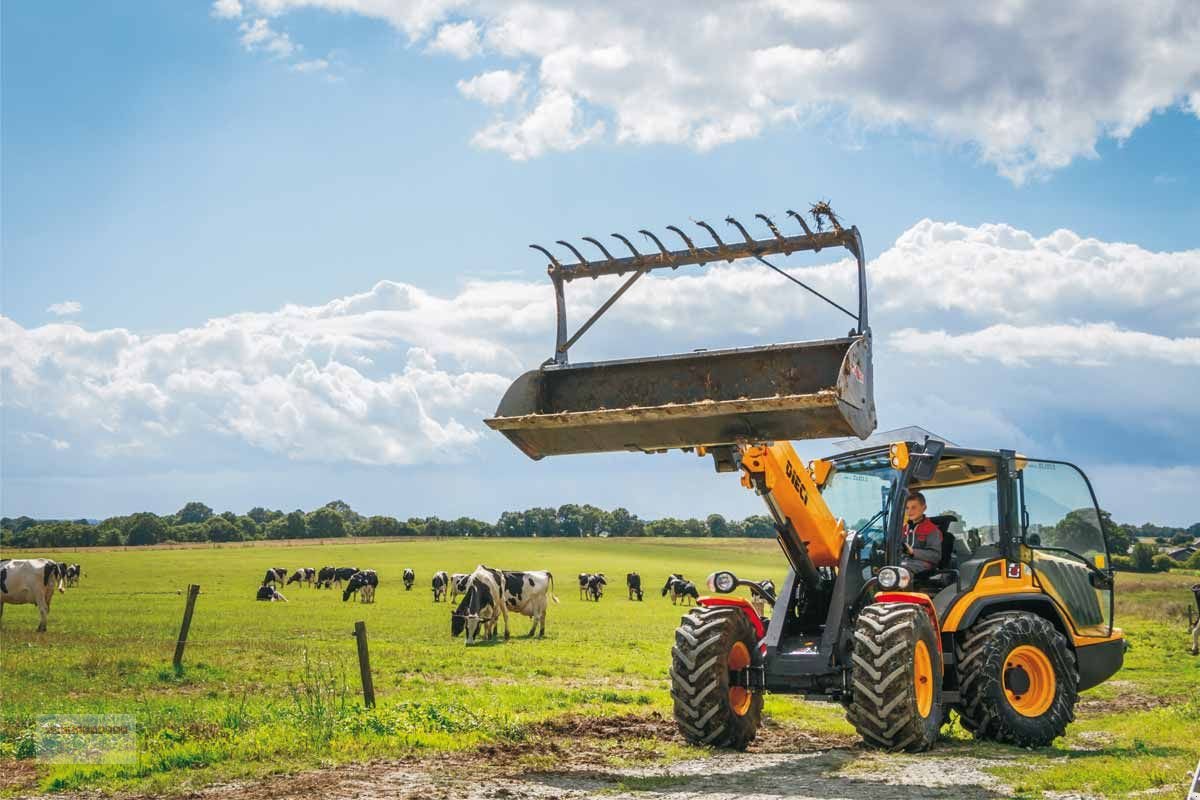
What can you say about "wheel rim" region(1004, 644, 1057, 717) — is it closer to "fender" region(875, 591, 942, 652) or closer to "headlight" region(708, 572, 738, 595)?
"fender" region(875, 591, 942, 652)

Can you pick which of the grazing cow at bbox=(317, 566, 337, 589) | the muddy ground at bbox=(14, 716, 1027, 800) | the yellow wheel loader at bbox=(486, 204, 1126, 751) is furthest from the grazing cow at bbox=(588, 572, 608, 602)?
the muddy ground at bbox=(14, 716, 1027, 800)

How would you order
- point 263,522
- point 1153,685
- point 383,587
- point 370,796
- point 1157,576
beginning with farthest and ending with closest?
point 263,522
point 1157,576
point 383,587
point 1153,685
point 370,796

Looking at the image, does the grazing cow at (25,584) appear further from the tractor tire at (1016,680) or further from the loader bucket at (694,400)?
the tractor tire at (1016,680)

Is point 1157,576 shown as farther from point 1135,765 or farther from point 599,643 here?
point 1135,765

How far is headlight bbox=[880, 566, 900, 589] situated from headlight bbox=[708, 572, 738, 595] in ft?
5.93

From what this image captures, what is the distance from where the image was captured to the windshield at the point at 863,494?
12.9 m

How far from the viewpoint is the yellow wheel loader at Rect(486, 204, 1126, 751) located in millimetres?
10852

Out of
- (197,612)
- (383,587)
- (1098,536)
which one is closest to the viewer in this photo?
(1098,536)

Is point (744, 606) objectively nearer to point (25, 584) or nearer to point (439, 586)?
point (25, 584)

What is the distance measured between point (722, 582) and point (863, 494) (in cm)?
190

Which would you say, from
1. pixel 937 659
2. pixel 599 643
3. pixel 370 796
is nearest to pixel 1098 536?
pixel 937 659

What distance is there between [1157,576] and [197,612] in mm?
66095

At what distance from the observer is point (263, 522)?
122938mm

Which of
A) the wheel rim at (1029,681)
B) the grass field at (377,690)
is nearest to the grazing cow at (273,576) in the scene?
the grass field at (377,690)
